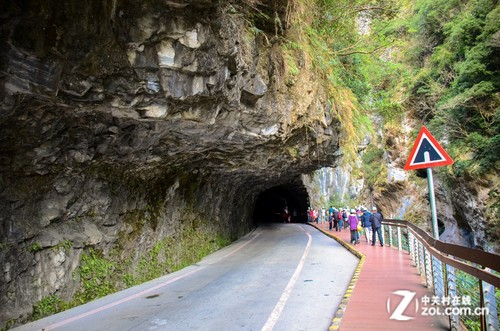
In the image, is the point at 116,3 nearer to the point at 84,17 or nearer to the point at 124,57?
the point at 84,17

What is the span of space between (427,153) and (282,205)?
158 ft

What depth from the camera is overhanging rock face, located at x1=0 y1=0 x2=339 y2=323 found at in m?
5.09

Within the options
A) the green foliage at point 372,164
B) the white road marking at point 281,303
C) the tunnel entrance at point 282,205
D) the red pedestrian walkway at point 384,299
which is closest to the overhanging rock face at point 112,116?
the white road marking at point 281,303

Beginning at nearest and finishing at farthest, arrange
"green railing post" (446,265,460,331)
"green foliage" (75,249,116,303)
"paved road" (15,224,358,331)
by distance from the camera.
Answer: "green railing post" (446,265,460,331), "paved road" (15,224,358,331), "green foliage" (75,249,116,303)

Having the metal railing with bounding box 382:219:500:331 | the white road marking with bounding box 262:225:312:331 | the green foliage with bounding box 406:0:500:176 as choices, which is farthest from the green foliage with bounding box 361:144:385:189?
the metal railing with bounding box 382:219:500:331

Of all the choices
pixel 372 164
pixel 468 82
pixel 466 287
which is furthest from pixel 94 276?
pixel 372 164

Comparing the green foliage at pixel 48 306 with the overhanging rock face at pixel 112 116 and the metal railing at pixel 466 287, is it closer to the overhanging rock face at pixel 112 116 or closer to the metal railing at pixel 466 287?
the overhanging rock face at pixel 112 116

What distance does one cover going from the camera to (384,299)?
6738mm

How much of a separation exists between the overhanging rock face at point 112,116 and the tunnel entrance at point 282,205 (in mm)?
23263

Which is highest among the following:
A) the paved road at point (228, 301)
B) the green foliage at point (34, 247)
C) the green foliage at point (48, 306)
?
the green foliage at point (34, 247)

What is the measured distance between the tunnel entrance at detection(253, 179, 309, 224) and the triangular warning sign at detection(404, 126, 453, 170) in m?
26.6

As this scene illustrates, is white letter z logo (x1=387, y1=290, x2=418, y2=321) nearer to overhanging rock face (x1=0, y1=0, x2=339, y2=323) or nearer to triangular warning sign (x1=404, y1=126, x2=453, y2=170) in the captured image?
triangular warning sign (x1=404, y1=126, x2=453, y2=170)

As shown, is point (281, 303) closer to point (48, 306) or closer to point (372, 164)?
point (48, 306)

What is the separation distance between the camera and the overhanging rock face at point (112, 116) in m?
5.09
